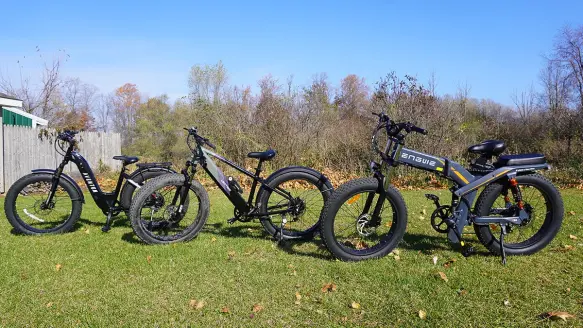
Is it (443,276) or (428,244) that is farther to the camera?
(428,244)

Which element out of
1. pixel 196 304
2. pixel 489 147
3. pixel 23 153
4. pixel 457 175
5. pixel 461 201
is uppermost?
pixel 489 147

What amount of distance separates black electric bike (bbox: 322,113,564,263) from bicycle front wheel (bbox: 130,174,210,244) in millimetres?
1616

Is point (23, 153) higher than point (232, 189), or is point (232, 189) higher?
point (23, 153)

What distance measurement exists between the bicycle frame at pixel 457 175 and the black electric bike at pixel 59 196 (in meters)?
3.00

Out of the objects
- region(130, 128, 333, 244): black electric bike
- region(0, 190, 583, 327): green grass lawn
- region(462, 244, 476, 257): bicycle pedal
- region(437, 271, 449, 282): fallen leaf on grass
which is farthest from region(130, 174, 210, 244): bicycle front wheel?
region(462, 244, 476, 257): bicycle pedal

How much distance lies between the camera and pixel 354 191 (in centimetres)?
387

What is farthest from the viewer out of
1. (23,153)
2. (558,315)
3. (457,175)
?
(23,153)

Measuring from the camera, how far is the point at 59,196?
5.10 metres

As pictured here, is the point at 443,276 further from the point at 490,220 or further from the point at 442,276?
the point at 490,220

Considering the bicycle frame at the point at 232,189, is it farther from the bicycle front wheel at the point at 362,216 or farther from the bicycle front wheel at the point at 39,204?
the bicycle front wheel at the point at 39,204

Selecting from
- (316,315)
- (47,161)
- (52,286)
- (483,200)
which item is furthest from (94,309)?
(47,161)

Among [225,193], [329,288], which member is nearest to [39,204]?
[225,193]

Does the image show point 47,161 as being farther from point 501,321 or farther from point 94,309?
point 501,321

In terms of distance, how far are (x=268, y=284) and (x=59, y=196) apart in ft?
10.5
